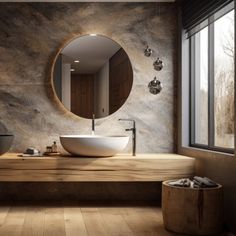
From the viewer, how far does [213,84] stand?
422cm

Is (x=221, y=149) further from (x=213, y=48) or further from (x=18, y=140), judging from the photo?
(x=18, y=140)

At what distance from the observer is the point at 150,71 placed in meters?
5.03

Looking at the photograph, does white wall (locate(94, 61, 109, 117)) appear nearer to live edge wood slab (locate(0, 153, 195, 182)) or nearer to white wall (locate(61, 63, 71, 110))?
white wall (locate(61, 63, 71, 110))

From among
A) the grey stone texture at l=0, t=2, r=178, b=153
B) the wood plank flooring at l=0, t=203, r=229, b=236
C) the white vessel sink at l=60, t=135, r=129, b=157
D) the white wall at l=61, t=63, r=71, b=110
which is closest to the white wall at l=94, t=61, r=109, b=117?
the grey stone texture at l=0, t=2, r=178, b=153

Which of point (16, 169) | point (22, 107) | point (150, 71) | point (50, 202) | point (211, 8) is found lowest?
point (50, 202)

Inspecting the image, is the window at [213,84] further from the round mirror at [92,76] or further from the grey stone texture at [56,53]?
the round mirror at [92,76]

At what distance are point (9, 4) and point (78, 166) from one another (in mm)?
1950

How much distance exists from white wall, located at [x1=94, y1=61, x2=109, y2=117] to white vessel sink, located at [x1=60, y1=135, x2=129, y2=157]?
0.67 m

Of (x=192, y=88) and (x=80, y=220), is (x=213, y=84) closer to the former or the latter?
(x=192, y=88)

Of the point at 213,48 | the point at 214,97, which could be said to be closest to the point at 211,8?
the point at 213,48

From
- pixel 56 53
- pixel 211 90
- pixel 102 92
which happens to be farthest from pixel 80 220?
pixel 56 53

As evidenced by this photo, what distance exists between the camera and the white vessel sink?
4.29 meters

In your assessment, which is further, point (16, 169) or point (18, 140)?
point (18, 140)

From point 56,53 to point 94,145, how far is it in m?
1.23
